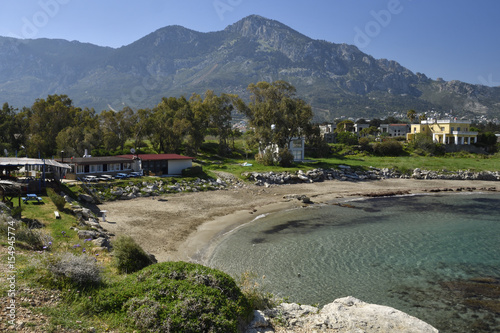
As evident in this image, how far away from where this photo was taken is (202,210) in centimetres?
3041

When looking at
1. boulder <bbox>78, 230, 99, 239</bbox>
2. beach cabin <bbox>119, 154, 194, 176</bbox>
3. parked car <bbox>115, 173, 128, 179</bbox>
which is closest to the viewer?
boulder <bbox>78, 230, 99, 239</bbox>

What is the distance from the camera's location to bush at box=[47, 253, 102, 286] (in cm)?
945

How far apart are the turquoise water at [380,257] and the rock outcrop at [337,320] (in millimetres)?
3497

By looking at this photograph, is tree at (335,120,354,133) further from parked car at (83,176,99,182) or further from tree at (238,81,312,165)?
parked car at (83,176,99,182)

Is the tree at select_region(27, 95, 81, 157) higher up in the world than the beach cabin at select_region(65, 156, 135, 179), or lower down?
higher up

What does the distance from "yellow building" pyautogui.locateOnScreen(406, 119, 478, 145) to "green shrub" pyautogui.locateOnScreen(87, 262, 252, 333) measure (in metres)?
86.0

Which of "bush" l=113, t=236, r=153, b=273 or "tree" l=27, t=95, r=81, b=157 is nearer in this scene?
"bush" l=113, t=236, r=153, b=273

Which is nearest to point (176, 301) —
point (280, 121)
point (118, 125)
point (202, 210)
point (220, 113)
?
point (202, 210)

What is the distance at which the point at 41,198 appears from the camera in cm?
2348

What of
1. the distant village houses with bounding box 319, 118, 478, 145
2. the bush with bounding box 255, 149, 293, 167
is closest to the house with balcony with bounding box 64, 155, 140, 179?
the bush with bounding box 255, 149, 293, 167

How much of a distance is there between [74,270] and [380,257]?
57.0ft

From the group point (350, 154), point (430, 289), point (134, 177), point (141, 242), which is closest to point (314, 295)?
point (430, 289)

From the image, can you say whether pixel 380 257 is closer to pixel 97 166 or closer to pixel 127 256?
pixel 127 256

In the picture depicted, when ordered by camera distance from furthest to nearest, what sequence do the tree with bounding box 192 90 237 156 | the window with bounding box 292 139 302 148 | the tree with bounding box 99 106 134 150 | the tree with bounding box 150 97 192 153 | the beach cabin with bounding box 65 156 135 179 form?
1. the tree with bounding box 192 90 237 156
2. the window with bounding box 292 139 302 148
3. the tree with bounding box 150 97 192 153
4. the tree with bounding box 99 106 134 150
5. the beach cabin with bounding box 65 156 135 179
